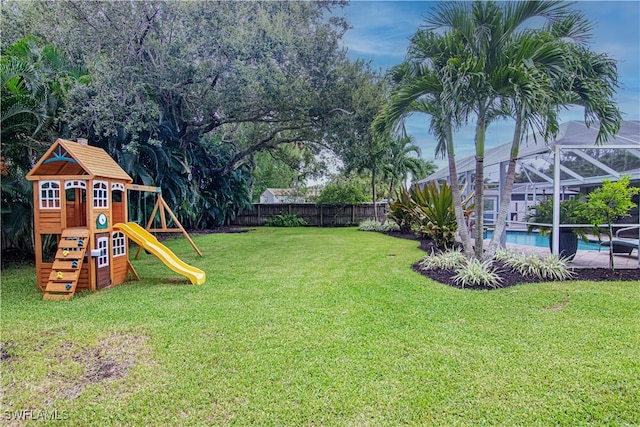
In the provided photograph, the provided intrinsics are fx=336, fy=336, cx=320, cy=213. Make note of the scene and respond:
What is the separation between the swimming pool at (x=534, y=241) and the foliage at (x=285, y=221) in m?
9.42

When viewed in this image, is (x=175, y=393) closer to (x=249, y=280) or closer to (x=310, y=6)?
(x=249, y=280)

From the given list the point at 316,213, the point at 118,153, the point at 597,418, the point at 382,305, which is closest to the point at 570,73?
the point at 382,305

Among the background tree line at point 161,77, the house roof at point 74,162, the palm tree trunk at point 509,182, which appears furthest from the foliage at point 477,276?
the house roof at point 74,162

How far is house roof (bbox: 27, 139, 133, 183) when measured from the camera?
4793mm

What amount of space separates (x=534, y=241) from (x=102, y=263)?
34.8 feet

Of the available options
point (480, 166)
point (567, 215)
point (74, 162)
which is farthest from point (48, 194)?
point (567, 215)

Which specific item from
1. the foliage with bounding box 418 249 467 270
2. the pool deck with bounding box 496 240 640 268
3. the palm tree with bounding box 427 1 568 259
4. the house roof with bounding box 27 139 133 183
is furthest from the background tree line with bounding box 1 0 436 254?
the pool deck with bounding box 496 240 640 268

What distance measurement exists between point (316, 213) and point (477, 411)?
16.1m

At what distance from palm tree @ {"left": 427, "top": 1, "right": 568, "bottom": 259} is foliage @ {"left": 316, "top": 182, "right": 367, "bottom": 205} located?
39.9ft

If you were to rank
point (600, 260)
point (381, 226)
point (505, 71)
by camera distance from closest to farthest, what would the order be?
point (505, 71)
point (600, 260)
point (381, 226)

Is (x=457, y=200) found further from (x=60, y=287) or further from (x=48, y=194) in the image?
(x=48, y=194)

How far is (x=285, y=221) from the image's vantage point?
56.6 feet

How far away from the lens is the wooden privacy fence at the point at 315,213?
701 inches

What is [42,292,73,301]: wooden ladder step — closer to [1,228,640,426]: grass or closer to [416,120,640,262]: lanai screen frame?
[1,228,640,426]: grass
